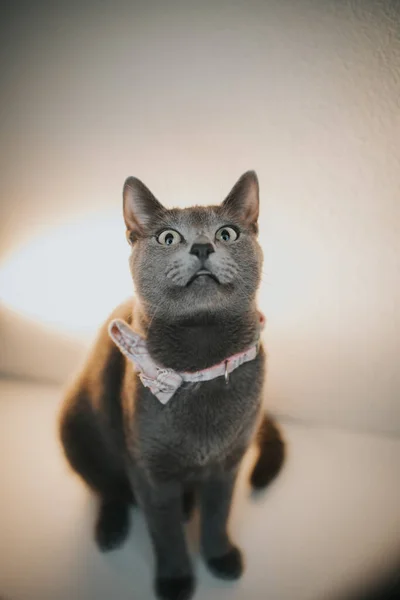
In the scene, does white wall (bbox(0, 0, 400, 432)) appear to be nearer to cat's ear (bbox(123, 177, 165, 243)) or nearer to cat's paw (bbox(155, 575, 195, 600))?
cat's ear (bbox(123, 177, 165, 243))

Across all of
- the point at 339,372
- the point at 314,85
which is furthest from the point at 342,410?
the point at 314,85

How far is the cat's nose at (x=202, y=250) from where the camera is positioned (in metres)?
0.50

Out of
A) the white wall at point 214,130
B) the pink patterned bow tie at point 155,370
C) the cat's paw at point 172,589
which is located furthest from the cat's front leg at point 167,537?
the white wall at point 214,130

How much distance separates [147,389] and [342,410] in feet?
1.06

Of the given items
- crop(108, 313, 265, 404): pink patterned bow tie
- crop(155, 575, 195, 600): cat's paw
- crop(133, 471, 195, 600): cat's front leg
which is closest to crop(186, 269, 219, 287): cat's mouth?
crop(108, 313, 265, 404): pink patterned bow tie

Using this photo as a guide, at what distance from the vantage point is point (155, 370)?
1.83ft

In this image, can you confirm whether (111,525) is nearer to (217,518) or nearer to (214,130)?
(217,518)

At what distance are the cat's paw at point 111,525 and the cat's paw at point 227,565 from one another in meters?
0.12

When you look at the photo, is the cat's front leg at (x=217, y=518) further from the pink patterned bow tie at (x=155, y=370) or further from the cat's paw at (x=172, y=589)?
the pink patterned bow tie at (x=155, y=370)

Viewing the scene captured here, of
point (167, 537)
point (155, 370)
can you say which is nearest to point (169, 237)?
point (155, 370)

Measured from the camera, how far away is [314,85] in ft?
1.73

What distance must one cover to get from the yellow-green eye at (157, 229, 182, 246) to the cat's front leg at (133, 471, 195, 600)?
0.29 m

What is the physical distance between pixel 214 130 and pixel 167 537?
0.49m

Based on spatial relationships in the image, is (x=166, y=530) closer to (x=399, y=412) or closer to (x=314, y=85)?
(x=399, y=412)
